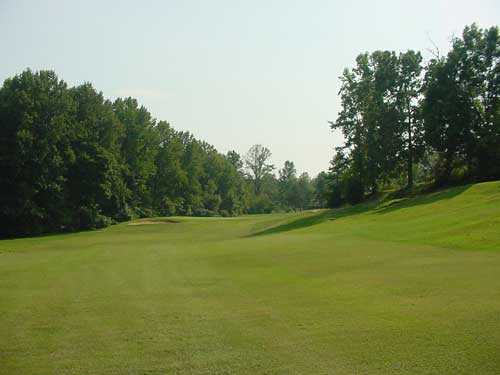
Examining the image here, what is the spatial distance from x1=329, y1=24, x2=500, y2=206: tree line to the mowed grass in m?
33.5

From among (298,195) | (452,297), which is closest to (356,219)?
(452,297)

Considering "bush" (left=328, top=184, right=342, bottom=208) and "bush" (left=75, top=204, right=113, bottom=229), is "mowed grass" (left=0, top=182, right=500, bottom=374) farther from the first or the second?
"bush" (left=328, top=184, right=342, bottom=208)

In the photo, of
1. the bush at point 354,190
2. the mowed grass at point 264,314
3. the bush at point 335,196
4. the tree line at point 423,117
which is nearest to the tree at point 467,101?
the tree line at point 423,117

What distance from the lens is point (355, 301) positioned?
415 inches

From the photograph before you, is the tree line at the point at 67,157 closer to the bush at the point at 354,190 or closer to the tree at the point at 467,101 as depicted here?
the bush at the point at 354,190

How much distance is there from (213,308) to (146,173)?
226 feet

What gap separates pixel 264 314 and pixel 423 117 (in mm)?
47451

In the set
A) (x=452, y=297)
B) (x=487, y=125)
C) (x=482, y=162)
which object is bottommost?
(x=452, y=297)

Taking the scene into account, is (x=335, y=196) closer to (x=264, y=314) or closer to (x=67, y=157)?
(x=67, y=157)

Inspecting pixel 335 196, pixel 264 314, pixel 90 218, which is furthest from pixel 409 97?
pixel 264 314

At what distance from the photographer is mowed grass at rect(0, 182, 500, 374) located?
7301 mm

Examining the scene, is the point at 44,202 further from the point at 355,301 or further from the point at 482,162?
the point at 355,301

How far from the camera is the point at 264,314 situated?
994cm

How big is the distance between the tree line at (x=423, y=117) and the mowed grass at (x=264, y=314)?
110 ft
